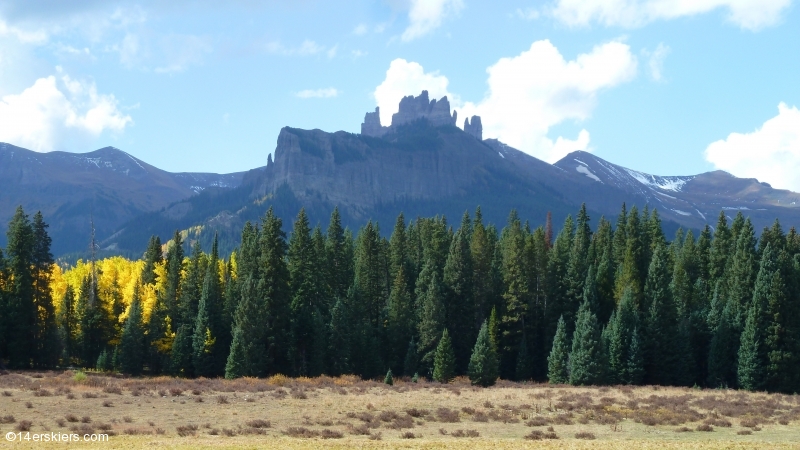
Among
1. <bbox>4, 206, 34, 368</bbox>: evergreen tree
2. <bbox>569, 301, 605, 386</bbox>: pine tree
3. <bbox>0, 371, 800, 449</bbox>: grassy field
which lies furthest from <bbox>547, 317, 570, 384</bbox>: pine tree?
<bbox>4, 206, 34, 368</bbox>: evergreen tree

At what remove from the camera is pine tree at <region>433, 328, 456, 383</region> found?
71.1 metres

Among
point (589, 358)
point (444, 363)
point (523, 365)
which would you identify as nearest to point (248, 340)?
point (444, 363)

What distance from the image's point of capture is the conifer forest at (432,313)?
70062 mm

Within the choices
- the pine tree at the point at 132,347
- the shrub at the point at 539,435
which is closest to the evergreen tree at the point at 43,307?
the pine tree at the point at 132,347

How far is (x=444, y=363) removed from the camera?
71500 millimetres

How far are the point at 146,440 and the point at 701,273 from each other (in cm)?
7838

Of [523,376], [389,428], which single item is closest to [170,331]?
[523,376]

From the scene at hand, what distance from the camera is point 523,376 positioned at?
79.6m

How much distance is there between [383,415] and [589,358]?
31.2 metres

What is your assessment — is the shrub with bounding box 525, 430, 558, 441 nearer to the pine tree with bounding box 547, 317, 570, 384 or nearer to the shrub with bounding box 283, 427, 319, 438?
the shrub with bounding box 283, 427, 319, 438

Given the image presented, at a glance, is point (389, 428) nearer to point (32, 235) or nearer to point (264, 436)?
point (264, 436)

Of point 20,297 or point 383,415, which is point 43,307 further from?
point 383,415

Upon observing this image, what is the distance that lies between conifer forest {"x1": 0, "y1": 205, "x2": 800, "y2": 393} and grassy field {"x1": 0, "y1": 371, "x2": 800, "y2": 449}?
34.2ft

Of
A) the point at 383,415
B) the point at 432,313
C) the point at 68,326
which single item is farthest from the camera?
the point at 68,326
